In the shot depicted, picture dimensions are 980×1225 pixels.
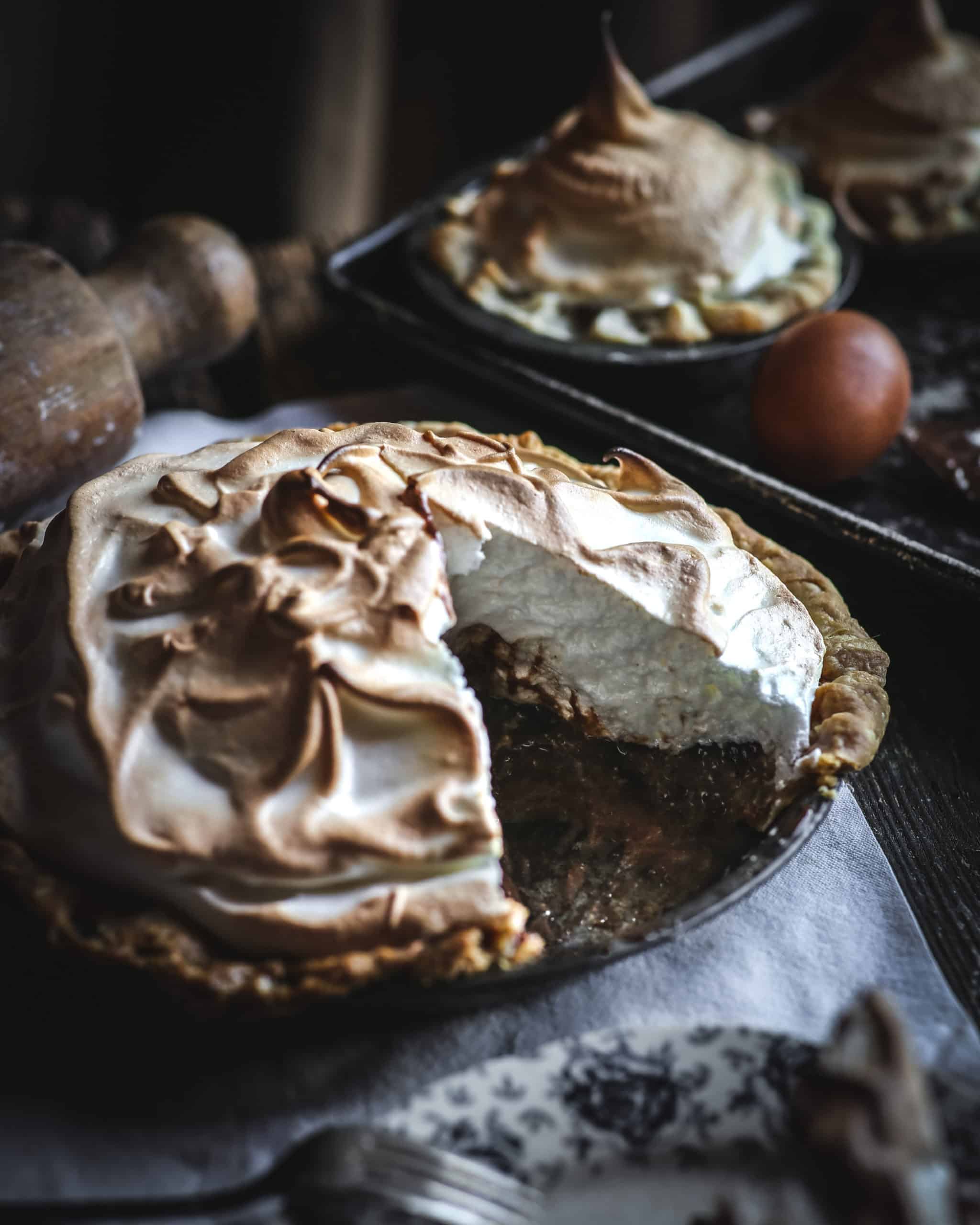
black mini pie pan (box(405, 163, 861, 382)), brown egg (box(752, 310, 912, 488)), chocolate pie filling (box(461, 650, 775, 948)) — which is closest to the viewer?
chocolate pie filling (box(461, 650, 775, 948))

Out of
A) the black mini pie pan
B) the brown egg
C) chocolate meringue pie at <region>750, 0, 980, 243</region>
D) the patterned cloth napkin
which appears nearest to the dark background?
chocolate meringue pie at <region>750, 0, 980, 243</region>

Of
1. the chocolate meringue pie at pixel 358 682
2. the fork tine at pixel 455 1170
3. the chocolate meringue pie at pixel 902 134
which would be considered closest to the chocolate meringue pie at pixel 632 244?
the chocolate meringue pie at pixel 902 134

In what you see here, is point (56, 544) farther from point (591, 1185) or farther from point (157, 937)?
point (591, 1185)

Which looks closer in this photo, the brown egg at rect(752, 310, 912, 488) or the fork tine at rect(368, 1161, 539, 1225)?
the fork tine at rect(368, 1161, 539, 1225)

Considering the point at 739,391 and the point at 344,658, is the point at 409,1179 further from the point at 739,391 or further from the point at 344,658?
the point at 739,391

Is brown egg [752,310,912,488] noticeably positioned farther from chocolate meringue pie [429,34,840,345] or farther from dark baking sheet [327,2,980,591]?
chocolate meringue pie [429,34,840,345]

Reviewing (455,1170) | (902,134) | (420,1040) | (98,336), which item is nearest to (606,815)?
(420,1040)

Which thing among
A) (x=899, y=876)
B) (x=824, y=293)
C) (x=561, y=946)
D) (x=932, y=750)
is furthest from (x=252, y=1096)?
(x=824, y=293)
